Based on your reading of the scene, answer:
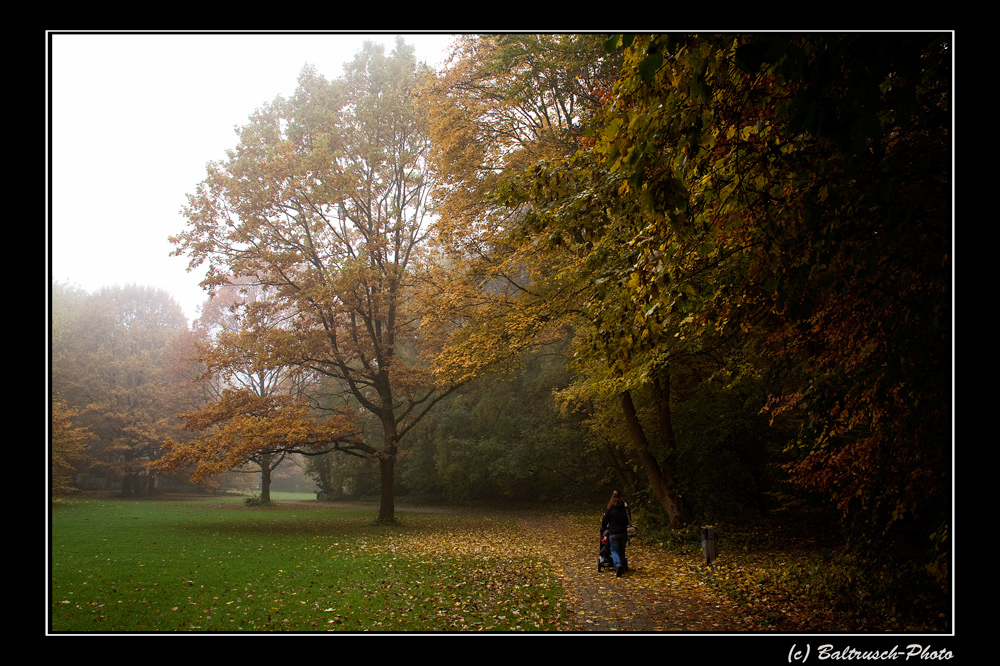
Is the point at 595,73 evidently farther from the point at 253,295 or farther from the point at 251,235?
the point at 253,295

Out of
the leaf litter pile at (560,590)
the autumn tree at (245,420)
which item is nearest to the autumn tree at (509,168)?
the leaf litter pile at (560,590)

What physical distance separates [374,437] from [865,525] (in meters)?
29.1

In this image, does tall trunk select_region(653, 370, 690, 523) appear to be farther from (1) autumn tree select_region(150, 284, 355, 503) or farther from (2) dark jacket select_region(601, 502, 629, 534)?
(1) autumn tree select_region(150, 284, 355, 503)

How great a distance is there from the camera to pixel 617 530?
361 inches

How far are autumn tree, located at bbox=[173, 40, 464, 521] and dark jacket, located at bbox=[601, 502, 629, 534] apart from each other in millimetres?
11183

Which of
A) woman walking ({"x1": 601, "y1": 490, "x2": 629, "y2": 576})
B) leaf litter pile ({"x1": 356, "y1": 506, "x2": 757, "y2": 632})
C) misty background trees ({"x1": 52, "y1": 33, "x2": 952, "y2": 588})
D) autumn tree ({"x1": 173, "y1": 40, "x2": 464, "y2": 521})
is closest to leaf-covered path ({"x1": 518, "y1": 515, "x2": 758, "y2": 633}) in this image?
leaf litter pile ({"x1": 356, "y1": 506, "x2": 757, "y2": 632})

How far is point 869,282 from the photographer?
4.59m

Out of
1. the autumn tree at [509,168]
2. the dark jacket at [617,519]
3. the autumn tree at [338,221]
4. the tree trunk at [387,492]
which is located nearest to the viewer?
the dark jacket at [617,519]

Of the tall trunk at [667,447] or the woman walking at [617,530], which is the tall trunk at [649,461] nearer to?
the tall trunk at [667,447]

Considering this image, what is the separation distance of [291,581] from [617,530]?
5790 millimetres

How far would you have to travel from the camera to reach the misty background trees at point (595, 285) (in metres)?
3.69

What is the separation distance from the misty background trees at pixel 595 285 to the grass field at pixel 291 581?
122 inches

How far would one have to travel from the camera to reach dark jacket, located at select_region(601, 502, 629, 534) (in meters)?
9.18
